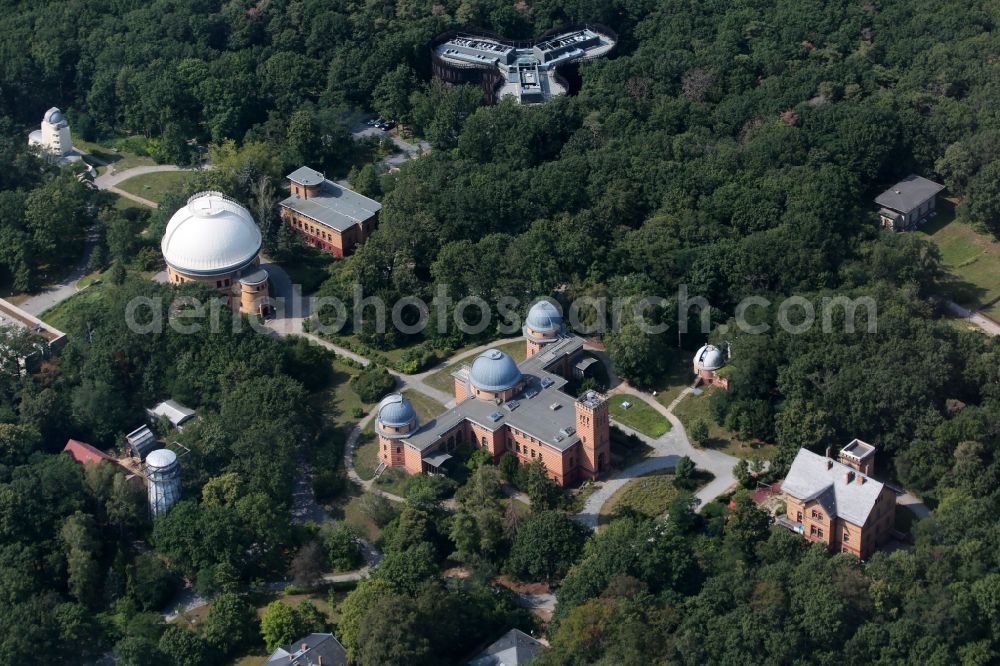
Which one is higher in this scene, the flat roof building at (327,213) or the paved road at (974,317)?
the flat roof building at (327,213)

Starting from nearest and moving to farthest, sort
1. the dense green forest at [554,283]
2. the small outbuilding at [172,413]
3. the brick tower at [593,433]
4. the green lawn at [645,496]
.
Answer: the dense green forest at [554,283] → the green lawn at [645,496] → the brick tower at [593,433] → the small outbuilding at [172,413]

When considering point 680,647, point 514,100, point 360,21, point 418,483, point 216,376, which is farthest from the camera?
point 360,21

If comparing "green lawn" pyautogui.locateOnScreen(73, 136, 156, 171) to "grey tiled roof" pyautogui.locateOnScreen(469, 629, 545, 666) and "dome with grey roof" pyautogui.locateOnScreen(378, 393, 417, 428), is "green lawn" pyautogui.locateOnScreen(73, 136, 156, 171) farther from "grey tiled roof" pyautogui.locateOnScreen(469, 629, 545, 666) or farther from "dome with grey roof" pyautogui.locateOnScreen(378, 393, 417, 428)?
"grey tiled roof" pyautogui.locateOnScreen(469, 629, 545, 666)

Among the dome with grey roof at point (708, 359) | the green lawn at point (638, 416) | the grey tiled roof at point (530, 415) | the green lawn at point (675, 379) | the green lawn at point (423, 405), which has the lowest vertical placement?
the green lawn at point (423, 405)

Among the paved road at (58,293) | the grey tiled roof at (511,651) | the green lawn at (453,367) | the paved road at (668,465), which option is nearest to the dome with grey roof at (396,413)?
the green lawn at (453,367)

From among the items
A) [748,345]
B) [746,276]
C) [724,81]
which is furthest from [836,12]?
[748,345]

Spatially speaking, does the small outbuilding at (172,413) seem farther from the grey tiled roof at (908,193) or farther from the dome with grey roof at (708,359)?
the grey tiled roof at (908,193)

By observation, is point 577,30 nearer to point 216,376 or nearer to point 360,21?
point 360,21
